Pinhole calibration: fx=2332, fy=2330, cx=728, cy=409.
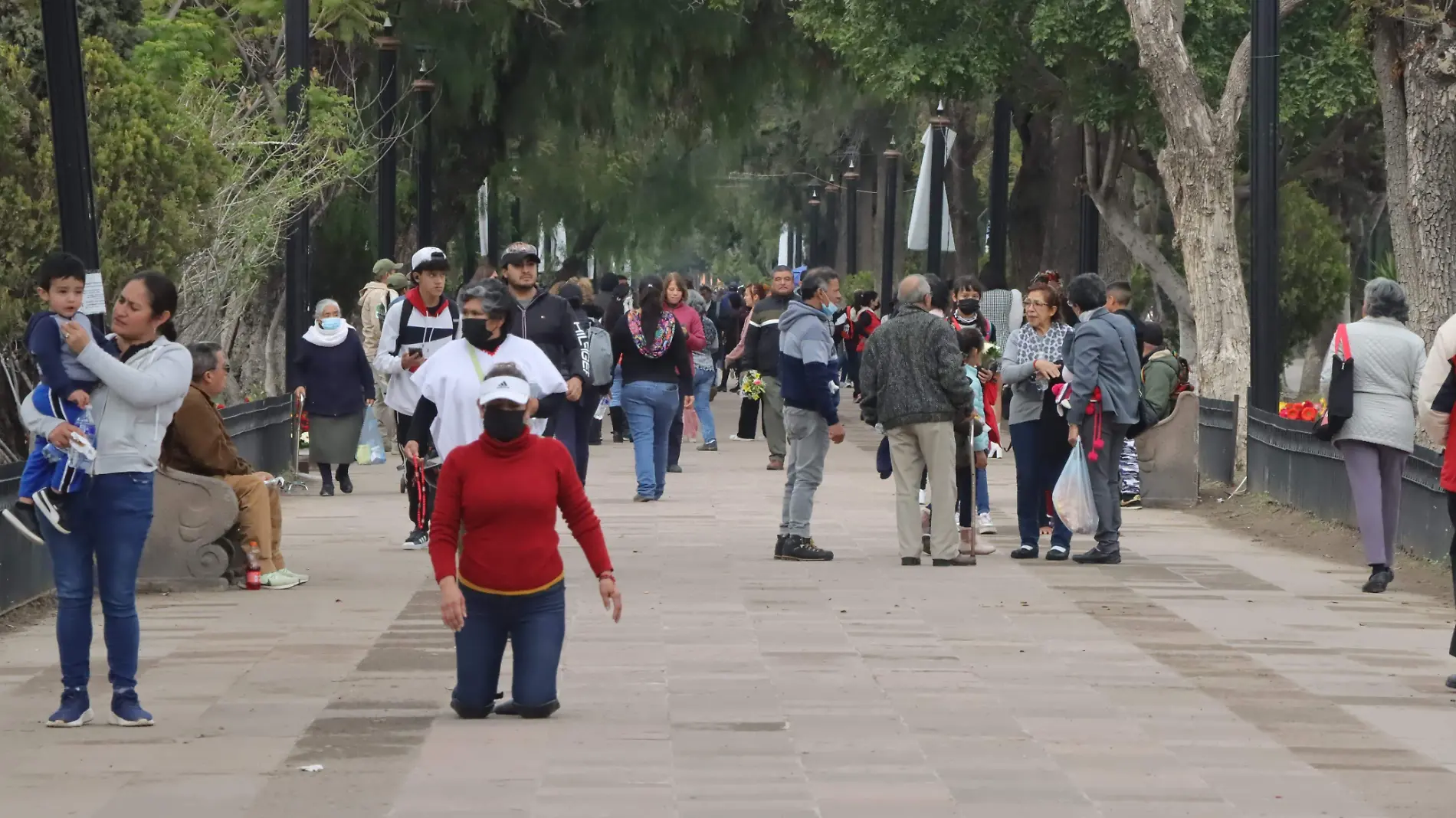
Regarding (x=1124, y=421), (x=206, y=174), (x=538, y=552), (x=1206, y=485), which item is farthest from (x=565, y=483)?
(x=1206, y=485)

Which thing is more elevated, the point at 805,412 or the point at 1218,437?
the point at 805,412

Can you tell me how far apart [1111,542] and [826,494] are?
5.24 m

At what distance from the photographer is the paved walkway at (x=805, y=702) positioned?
6.98 meters

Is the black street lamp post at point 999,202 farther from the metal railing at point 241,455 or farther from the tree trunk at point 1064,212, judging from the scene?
the metal railing at point 241,455

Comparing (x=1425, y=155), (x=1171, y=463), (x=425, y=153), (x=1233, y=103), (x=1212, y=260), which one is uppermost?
(x=425, y=153)

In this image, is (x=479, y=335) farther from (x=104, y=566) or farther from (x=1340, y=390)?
(x=1340, y=390)

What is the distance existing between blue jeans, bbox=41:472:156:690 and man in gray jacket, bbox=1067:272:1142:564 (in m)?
6.82

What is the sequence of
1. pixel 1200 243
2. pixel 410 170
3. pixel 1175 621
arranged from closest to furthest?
pixel 1175 621 → pixel 1200 243 → pixel 410 170

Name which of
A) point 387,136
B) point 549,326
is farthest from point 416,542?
point 387,136

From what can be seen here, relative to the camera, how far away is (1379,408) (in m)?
12.3

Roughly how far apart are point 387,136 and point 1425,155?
14.6 metres

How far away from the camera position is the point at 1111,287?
53.5 feet

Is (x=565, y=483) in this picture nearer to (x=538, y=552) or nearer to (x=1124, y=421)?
(x=538, y=552)

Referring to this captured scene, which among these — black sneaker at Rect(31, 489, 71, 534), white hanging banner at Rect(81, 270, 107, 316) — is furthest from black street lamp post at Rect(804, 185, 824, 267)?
black sneaker at Rect(31, 489, 71, 534)
